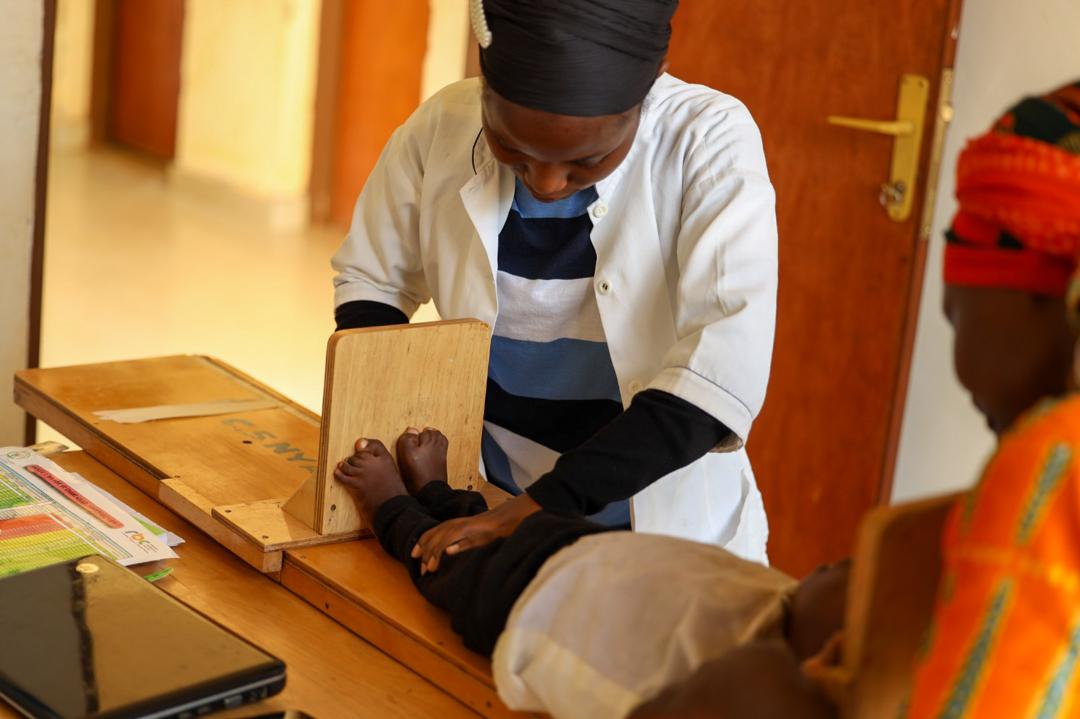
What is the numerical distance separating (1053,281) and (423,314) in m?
4.60

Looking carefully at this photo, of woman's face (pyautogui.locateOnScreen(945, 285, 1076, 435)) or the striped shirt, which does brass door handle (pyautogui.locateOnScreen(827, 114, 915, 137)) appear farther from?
woman's face (pyautogui.locateOnScreen(945, 285, 1076, 435))

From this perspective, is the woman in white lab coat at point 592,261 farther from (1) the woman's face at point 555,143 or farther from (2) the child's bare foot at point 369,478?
(2) the child's bare foot at point 369,478

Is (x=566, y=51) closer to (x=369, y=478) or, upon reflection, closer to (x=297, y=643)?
(x=369, y=478)

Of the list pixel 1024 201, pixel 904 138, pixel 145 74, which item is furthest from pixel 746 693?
pixel 145 74

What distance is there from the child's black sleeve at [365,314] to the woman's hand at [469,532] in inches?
19.1

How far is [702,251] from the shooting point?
1518 millimetres

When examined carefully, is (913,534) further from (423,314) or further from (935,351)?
(423,314)

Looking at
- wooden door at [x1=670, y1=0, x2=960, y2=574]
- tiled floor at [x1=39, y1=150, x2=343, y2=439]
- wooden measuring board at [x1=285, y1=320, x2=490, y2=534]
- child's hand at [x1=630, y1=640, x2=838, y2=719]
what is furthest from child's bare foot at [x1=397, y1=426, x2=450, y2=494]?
tiled floor at [x1=39, y1=150, x2=343, y2=439]

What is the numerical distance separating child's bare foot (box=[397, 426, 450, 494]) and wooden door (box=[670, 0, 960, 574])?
5.04ft

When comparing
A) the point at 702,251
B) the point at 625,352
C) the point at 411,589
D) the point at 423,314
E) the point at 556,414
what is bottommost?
the point at 423,314

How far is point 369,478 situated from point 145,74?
263 inches

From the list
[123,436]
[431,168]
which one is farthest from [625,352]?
[123,436]

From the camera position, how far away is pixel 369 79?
6297mm

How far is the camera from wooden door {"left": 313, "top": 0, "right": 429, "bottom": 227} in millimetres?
6078
